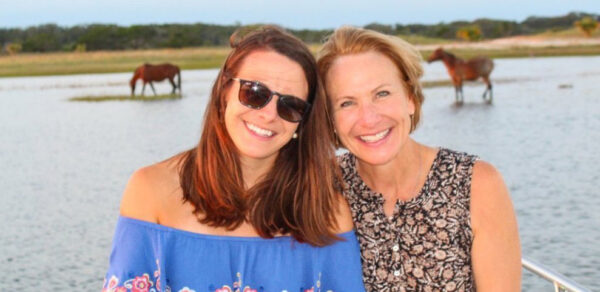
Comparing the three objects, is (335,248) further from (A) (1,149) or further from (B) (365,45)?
(A) (1,149)

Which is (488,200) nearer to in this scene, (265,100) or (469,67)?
(265,100)

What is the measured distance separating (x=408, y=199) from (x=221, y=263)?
716 millimetres

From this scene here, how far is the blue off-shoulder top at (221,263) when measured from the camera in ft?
9.18

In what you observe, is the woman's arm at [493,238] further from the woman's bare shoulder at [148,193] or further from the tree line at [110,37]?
the tree line at [110,37]

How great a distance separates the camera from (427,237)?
306 cm

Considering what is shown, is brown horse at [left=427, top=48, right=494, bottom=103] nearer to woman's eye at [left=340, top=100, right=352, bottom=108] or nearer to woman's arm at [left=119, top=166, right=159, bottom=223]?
woman's eye at [left=340, top=100, right=352, bottom=108]

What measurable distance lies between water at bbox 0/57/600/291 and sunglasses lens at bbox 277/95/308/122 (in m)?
4.88

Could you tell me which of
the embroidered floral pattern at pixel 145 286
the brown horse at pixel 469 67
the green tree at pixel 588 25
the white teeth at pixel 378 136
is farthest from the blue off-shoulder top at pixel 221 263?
the green tree at pixel 588 25

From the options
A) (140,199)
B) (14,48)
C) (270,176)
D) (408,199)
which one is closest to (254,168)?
(270,176)

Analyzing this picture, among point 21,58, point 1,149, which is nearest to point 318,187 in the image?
point 1,149

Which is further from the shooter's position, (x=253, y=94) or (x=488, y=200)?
(x=488, y=200)

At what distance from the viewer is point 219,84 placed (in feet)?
9.73

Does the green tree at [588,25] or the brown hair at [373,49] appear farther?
the green tree at [588,25]

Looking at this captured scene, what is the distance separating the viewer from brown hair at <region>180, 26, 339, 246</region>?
2.92m
